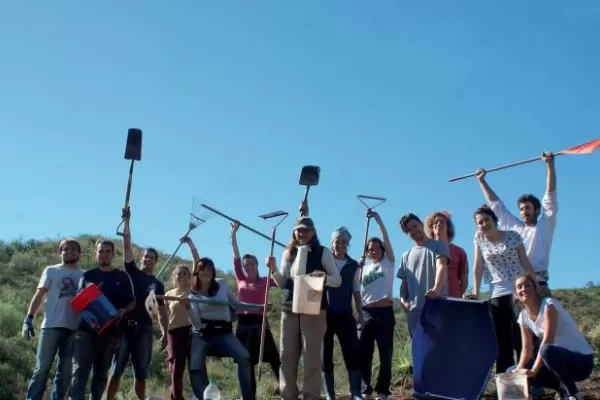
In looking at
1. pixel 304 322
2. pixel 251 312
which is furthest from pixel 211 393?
pixel 304 322

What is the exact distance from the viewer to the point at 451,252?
23.8 ft

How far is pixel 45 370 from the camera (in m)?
6.86

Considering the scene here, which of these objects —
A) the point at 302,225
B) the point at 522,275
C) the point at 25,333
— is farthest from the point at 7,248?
the point at 522,275

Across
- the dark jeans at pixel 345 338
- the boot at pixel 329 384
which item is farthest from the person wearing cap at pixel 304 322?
the boot at pixel 329 384

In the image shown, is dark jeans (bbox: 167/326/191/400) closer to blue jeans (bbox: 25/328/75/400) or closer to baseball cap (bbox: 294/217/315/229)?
blue jeans (bbox: 25/328/75/400)

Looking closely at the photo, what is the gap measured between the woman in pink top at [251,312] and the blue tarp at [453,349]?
1.97 m

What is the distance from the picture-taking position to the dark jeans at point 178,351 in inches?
290

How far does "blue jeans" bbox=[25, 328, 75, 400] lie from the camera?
6809mm

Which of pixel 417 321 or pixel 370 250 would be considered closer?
pixel 417 321

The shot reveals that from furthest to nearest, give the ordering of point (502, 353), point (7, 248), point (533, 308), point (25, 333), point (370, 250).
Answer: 1. point (7, 248)
2. point (370, 250)
3. point (25, 333)
4. point (502, 353)
5. point (533, 308)

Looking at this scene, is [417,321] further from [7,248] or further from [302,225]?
[7,248]

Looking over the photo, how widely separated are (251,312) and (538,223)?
10.5ft

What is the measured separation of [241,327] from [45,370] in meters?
2.11

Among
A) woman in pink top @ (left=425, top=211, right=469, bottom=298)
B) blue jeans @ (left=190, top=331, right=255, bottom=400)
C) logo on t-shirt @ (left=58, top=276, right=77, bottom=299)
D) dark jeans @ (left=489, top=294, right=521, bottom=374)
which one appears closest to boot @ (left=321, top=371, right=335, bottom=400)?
blue jeans @ (left=190, top=331, right=255, bottom=400)
